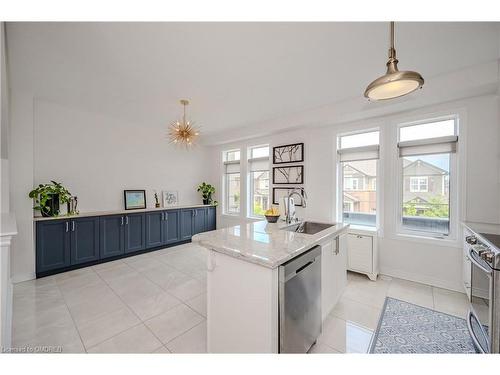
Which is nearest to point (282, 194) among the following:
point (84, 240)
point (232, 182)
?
point (232, 182)

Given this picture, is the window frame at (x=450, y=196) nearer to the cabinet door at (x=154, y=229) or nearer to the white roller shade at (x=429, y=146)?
the white roller shade at (x=429, y=146)

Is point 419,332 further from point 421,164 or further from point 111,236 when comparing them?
point 111,236

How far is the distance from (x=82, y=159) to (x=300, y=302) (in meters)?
4.32

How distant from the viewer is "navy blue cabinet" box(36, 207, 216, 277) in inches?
118

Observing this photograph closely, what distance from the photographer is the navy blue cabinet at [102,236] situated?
2990 mm

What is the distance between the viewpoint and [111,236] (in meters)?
3.59

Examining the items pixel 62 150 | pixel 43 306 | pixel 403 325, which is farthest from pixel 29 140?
pixel 403 325

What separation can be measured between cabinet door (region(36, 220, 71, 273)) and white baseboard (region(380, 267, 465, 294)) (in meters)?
4.96

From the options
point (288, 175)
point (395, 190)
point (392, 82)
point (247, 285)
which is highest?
point (392, 82)

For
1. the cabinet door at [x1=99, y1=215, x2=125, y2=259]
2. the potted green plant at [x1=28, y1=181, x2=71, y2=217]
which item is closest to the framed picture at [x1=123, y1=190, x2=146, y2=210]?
the cabinet door at [x1=99, y1=215, x2=125, y2=259]

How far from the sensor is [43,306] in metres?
2.25

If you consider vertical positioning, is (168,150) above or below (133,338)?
above
